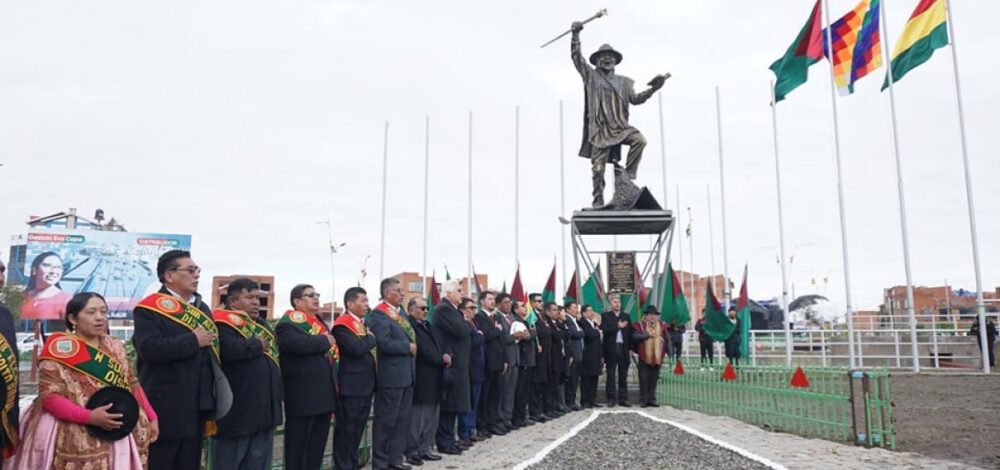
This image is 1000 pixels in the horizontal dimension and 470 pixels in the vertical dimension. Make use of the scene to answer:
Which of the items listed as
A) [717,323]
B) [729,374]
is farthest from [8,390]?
[717,323]

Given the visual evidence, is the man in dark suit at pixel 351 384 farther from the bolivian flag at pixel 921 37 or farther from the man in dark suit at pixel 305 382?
the bolivian flag at pixel 921 37

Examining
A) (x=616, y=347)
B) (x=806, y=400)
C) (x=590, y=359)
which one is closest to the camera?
(x=806, y=400)

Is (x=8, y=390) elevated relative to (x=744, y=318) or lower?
lower

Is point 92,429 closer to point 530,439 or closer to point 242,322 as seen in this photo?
point 242,322

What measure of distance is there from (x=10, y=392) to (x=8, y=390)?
0.02 m

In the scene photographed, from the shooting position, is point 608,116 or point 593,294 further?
point 593,294

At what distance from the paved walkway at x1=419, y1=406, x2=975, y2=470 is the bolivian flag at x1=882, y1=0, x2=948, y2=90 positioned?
987cm

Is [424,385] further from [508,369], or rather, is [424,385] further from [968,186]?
[968,186]

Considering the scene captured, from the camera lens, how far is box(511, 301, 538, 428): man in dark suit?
27.6 ft

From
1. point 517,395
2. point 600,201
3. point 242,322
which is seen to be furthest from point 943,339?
point 242,322

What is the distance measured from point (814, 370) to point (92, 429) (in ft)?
21.2

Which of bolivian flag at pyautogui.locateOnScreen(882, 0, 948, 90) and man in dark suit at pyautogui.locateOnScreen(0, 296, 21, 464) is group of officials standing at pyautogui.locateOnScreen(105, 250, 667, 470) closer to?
man in dark suit at pyautogui.locateOnScreen(0, 296, 21, 464)

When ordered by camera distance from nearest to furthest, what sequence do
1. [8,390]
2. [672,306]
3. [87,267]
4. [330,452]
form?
[8,390], [330,452], [672,306], [87,267]

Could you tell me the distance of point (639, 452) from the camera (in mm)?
6109
